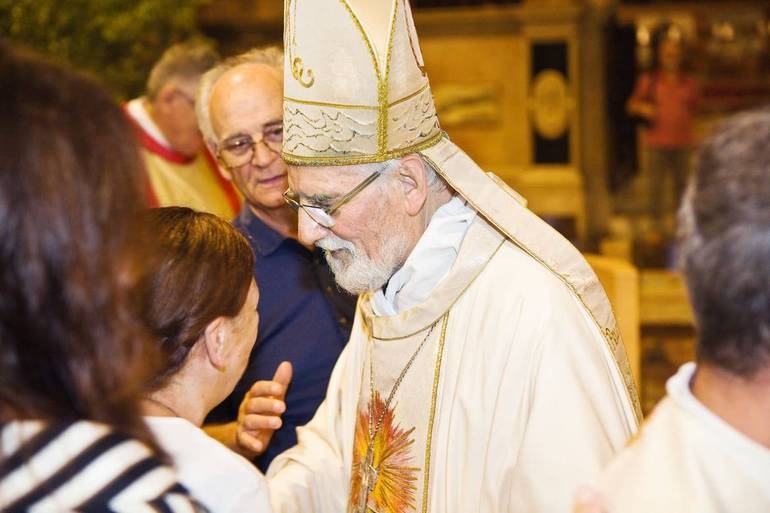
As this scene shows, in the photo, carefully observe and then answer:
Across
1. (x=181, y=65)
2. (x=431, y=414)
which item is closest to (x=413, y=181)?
(x=431, y=414)

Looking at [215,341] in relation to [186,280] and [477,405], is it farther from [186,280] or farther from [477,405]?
[477,405]

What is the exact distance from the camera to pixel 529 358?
2439mm

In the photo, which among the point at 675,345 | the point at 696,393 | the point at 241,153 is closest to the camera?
the point at 696,393

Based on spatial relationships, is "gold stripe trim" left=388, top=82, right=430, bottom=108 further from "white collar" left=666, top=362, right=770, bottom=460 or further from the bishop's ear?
"white collar" left=666, top=362, right=770, bottom=460

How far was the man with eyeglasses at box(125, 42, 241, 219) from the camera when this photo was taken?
5.38 meters

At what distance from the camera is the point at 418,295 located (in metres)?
2.75

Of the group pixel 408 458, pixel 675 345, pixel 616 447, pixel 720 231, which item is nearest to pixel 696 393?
pixel 720 231

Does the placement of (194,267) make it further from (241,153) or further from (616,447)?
(241,153)

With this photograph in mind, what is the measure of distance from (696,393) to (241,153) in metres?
2.23

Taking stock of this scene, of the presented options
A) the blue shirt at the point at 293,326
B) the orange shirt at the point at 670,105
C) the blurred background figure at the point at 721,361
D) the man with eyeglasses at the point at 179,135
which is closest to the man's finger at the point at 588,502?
the blurred background figure at the point at 721,361

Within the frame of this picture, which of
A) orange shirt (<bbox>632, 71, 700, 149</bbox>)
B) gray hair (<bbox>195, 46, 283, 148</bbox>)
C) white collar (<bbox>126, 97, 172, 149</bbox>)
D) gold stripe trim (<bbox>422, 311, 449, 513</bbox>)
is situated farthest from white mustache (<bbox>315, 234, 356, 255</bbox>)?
orange shirt (<bbox>632, 71, 700, 149</bbox>)

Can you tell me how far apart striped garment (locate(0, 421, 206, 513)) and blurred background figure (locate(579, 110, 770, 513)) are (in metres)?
0.65

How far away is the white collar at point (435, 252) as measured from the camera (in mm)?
2699

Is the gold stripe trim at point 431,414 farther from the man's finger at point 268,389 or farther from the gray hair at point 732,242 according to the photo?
the gray hair at point 732,242
